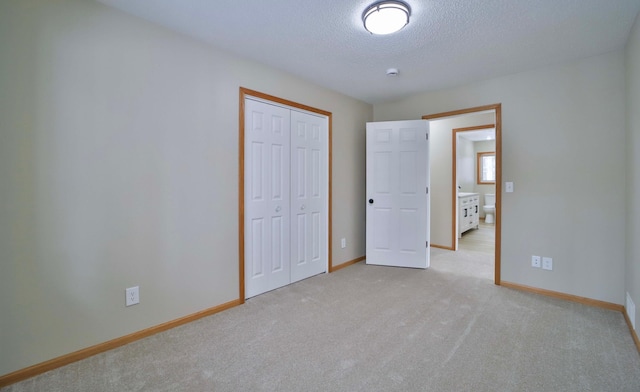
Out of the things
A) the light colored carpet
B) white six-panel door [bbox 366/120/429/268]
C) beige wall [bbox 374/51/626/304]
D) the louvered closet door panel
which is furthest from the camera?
white six-panel door [bbox 366/120/429/268]

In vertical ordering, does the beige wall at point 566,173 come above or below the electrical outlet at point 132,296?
above

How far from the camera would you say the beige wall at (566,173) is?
2592 mm

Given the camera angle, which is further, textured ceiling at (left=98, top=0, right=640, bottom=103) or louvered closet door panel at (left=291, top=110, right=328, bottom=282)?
louvered closet door panel at (left=291, top=110, right=328, bottom=282)

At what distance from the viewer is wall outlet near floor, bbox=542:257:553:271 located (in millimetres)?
2917

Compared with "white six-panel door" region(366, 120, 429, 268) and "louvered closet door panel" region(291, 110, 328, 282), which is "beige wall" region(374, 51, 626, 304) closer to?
"white six-panel door" region(366, 120, 429, 268)

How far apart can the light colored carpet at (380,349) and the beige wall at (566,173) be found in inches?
14.3

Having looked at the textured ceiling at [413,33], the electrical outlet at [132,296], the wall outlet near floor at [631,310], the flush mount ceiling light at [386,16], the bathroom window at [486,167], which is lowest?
the wall outlet near floor at [631,310]

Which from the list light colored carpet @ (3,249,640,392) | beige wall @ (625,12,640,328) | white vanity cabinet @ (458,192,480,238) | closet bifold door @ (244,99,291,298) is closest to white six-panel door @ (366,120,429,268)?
light colored carpet @ (3,249,640,392)

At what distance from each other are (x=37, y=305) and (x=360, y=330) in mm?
2086

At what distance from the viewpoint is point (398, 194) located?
12.7 ft

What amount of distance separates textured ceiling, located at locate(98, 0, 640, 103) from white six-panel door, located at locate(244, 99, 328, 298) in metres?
0.61

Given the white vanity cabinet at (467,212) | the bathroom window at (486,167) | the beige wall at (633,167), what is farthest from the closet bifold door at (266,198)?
the bathroom window at (486,167)

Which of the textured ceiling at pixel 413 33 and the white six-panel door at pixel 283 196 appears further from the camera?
the white six-panel door at pixel 283 196

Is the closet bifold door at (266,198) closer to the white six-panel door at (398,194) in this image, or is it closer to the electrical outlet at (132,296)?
the electrical outlet at (132,296)
